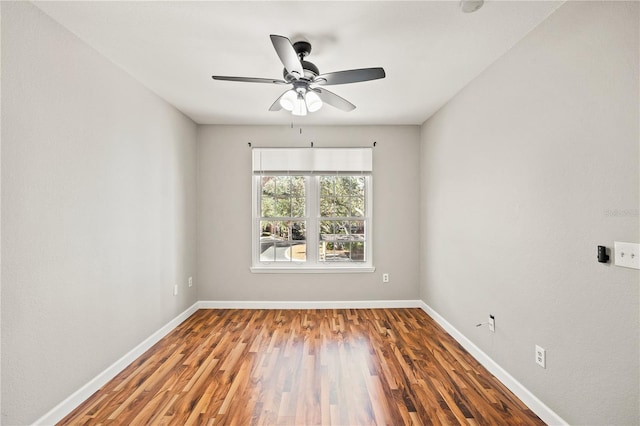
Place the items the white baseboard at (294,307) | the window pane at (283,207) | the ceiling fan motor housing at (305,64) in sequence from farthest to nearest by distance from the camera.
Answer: the window pane at (283,207) → the ceiling fan motor housing at (305,64) → the white baseboard at (294,307)

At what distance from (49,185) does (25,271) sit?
0.53 m

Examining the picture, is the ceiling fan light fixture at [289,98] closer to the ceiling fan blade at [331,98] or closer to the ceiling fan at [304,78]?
the ceiling fan at [304,78]

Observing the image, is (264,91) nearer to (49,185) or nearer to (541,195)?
(49,185)

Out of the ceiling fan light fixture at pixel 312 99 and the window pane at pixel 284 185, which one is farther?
the window pane at pixel 284 185

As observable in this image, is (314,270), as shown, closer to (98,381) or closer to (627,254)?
(98,381)

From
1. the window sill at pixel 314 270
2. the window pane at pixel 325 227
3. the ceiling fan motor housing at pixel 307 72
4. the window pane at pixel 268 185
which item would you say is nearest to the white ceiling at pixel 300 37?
the ceiling fan motor housing at pixel 307 72

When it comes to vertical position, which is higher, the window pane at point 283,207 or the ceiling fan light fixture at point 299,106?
the ceiling fan light fixture at point 299,106

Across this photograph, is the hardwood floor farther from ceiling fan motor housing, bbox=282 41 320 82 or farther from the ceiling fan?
ceiling fan motor housing, bbox=282 41 320 82

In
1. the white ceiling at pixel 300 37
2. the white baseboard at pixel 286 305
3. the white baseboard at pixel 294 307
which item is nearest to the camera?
the white ceiling at pixel 300 37

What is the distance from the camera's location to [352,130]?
13.7 feet

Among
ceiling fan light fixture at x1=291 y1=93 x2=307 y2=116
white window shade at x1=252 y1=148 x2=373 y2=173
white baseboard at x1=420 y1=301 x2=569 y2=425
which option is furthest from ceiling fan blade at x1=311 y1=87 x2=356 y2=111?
white baseboard at x1=420 y1=301 x2=569 y2=425

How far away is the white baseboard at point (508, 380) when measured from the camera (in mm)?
1880

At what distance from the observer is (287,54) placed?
1.81 meters

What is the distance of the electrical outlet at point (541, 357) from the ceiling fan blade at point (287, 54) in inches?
96.0
